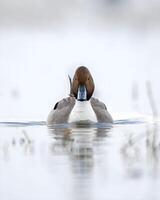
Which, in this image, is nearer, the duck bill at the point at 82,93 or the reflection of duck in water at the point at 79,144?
the reflection of duck in water at the point at 79,144

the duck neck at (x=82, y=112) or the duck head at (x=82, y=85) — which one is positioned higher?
the duck head at (x=82, y=85)

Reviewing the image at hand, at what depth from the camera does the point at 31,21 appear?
20.2 meters

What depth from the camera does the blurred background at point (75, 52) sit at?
13250 millimetres

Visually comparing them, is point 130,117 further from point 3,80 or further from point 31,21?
point 31,21

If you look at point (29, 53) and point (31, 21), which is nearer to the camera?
point (29, 53)

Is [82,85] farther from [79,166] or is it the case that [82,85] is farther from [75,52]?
[79,166]

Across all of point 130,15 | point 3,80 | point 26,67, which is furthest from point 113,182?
point 130,15

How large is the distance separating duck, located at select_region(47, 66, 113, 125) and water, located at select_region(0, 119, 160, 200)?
2.20 metres

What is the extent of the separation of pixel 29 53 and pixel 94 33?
2976 millimetres

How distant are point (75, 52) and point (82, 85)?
476cm

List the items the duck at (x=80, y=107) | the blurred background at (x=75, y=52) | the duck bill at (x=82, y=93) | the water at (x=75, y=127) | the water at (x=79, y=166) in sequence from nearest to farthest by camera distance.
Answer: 1. the water at (x=79, y=166)
2. the water at (x=75, y=127)
3. the duck at (x=80, y=107)
4. the duck bill at (x=82, y=93)
5. the blurred background at (x=75, y=52)

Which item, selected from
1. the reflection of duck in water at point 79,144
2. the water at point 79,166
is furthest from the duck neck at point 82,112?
the water at point 79,166

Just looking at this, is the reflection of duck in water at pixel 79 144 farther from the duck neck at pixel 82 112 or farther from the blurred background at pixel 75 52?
the blurred background at pixel 75 52

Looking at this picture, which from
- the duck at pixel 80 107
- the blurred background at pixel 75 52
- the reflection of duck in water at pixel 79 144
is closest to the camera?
the reflection of duck in water at pixel 79 144
